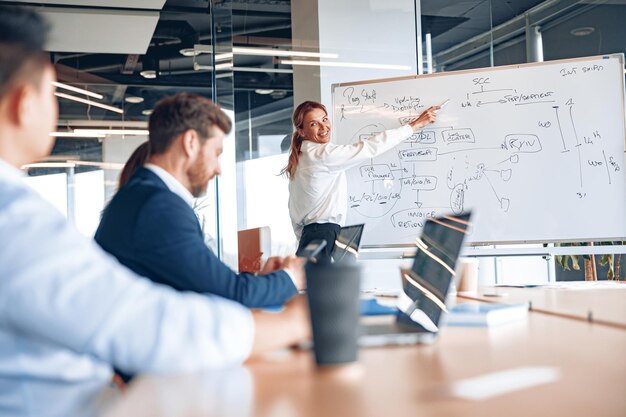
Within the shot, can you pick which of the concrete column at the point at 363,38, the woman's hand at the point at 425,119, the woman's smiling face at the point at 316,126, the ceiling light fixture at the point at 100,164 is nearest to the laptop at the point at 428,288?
the woman's smiling face at the point at 316,126

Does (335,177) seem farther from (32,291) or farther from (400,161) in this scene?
(32,291)

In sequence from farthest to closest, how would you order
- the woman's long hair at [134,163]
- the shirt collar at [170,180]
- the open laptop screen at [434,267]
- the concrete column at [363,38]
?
the concrete column at [363,38]
the woman's long hair at [134,163]
the shirt collar at [170,180]
the open laptop screen at [434,267]

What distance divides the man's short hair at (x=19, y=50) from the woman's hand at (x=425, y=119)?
141 inches

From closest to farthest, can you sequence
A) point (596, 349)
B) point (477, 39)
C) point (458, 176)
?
point (596, 349) < point (458, 176) < point (477, 39)

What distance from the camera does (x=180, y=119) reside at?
1924 millimetres

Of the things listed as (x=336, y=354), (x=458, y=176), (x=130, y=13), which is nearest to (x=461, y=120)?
(x=458, y=176)

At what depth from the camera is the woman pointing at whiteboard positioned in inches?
170

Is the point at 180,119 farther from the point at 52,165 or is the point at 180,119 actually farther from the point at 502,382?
the point at 52,165

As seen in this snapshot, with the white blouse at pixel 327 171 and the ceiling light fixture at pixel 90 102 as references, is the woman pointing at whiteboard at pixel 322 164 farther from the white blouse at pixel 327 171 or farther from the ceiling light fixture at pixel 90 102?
the ceiling light fixture at pixel 90 102

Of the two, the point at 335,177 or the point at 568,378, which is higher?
the point at 335,177

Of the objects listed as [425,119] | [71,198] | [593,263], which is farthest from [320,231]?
[71,198]

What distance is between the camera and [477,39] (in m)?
5.96

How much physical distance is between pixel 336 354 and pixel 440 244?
43cm

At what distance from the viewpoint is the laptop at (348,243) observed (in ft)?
7.70
